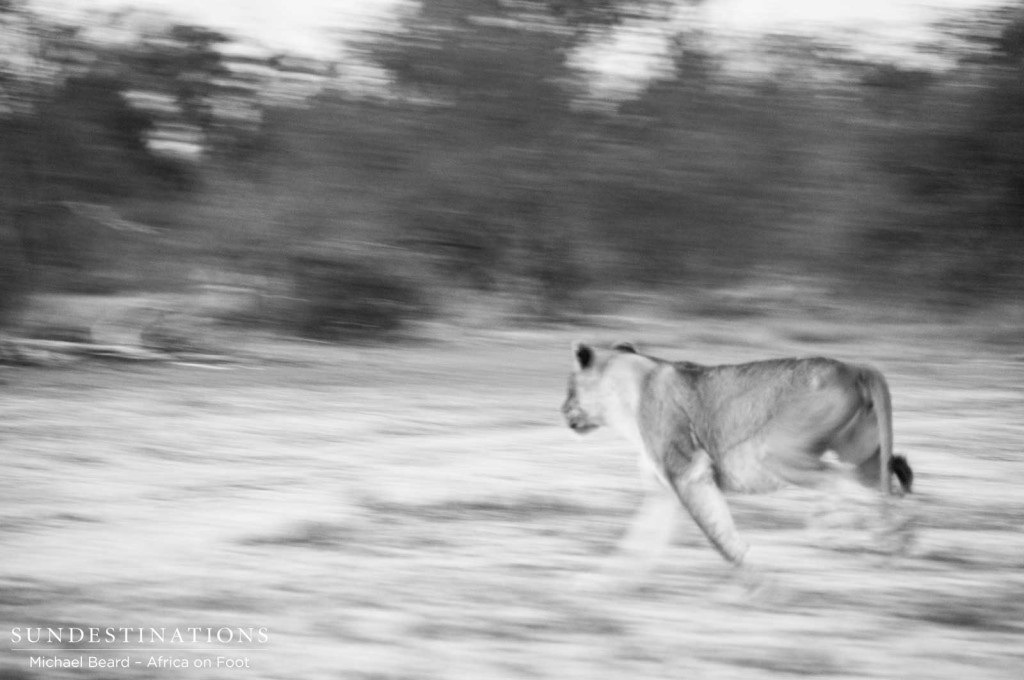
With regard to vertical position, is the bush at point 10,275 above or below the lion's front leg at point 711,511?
below

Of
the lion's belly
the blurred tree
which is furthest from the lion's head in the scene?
the blurred tree

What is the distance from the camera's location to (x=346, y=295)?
15062mm

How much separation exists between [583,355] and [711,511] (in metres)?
0.95

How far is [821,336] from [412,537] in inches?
419

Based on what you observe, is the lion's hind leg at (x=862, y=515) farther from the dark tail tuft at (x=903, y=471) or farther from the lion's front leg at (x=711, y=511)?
the lion's front leg at (x=711, y=511)

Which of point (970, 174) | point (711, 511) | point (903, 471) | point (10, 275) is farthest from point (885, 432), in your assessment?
point (10, 275)

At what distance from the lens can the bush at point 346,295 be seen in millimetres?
14891

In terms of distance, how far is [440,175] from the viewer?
14375 mm

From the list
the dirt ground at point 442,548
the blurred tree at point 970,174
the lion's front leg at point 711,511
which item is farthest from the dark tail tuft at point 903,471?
the blurred tree at point 970,174

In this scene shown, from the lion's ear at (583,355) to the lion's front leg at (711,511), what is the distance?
29.3 inches

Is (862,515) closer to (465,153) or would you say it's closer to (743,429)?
(743,429)

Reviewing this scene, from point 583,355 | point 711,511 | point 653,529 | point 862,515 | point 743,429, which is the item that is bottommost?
point 862,515

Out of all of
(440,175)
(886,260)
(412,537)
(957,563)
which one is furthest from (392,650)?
(886,260)

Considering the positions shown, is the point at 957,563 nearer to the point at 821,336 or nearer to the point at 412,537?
the point at 412,537
